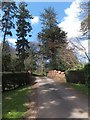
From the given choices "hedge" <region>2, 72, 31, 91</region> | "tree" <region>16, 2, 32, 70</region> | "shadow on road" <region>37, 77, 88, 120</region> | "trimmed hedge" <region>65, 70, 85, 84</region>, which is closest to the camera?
"shadow on road" <region>37, 77, 88, 120</region>

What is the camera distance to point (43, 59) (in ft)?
189

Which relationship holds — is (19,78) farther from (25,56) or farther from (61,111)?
(25,56)

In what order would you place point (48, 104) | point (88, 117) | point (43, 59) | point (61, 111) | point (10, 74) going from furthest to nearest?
point (43, 59) < point (10, 74) < point (48, 104) < point (61, 111) < point (88, 117)

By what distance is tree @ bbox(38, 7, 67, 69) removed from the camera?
5234 cm

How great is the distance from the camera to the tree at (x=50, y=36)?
52.3 m

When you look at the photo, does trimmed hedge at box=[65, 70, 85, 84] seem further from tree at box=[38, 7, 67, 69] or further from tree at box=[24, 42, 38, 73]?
tree at box=[24, 42, 38, 73]

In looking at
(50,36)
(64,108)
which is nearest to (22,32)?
(50,36)

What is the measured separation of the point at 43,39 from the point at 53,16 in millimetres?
5207

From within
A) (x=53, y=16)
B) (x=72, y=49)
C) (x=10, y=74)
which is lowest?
(x=10, y=74)

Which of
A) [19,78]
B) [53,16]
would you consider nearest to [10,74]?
[19,78]

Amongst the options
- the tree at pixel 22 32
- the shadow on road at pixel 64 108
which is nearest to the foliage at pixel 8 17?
the tree at pixel 22 32

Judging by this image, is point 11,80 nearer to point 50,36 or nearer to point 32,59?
point 50,36

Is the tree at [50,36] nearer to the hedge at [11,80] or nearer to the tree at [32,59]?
the tree at [32,59]

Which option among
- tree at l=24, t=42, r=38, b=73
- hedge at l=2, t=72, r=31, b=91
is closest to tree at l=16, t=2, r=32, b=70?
tree at l=24, t=42, r=38, b=73
